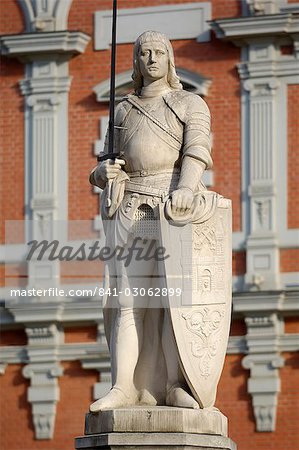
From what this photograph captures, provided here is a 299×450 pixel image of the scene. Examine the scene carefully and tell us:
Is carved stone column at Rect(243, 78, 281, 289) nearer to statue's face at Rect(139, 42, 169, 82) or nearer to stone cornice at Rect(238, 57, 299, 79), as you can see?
stone cornice at Rect(238, 57, 299, 79)

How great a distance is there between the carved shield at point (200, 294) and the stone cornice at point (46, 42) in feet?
43.7

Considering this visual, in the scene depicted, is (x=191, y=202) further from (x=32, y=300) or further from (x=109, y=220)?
(x=32, y=300)

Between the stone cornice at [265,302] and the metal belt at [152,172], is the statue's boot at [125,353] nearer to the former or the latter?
the metal belt at [152,172]

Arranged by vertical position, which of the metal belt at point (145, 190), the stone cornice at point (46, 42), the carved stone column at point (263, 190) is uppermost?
the stone cornice at point (46, 42)

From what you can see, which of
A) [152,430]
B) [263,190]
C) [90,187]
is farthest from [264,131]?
[152,430]

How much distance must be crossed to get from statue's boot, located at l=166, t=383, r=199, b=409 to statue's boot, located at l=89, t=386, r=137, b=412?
23cm

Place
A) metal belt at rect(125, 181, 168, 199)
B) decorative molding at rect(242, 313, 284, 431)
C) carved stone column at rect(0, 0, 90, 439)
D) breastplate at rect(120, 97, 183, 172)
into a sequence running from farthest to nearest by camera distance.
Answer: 1. carved stone column at rect(0, 0, 90, 439)
2. decorative molding at rect(242, 313, 284, 431)
3. breastplate at rect(120, 97, 183, 172)
4. metal belt at rect(125, 181, 168, 199)

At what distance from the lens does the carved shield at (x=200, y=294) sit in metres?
12.7

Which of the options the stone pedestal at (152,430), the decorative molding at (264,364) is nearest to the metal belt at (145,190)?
the stone pedestal at (152,430)

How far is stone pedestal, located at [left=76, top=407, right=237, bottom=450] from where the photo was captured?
1236 centimetres

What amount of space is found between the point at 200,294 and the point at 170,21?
524 inches

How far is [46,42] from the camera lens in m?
26.1

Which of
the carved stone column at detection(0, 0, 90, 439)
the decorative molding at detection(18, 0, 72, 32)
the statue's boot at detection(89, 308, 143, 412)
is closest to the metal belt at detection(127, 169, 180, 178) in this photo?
the statue's boot at detection(89, 308, 143, 412)

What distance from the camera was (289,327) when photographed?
25.0 m
